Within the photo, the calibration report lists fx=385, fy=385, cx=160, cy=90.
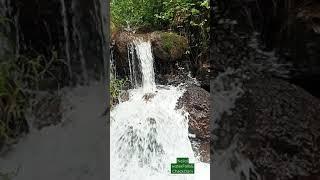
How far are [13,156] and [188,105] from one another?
1.89 m

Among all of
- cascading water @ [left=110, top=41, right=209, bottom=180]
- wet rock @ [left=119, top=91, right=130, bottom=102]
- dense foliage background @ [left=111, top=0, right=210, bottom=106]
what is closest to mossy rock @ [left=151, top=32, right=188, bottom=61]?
dense foliage background @ [left=111, top=0, right=210, bottom=106]

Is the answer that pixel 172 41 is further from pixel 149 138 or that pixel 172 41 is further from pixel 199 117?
pixel 149 138

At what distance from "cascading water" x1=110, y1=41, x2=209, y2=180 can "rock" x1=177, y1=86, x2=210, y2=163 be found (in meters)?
0.05

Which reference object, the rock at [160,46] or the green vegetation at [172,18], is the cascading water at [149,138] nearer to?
the rock at [160,46]

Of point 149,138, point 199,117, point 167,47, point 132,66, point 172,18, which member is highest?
point 172,18

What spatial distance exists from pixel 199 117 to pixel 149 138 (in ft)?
1.63

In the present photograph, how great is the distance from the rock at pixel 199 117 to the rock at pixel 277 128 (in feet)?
3.86

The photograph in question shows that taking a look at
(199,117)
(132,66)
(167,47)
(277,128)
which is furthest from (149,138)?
(277,128)

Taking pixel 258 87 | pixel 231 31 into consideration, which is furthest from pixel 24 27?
pixel 258 87

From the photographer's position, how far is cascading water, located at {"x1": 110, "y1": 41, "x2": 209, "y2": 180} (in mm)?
2879

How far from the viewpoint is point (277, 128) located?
1818mm

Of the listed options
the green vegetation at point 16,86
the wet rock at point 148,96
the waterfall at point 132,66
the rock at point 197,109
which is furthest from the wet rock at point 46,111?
the waterfall at point 132,66

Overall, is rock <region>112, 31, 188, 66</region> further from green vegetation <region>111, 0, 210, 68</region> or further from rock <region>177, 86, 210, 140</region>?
rock <region>177, 86, 210, 140</region>

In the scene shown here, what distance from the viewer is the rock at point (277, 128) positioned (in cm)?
175
